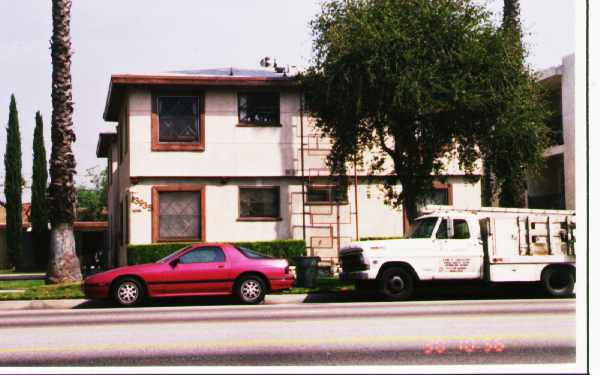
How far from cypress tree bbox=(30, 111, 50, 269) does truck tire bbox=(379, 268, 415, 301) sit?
106ft

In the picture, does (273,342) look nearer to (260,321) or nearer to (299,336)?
(299,336)

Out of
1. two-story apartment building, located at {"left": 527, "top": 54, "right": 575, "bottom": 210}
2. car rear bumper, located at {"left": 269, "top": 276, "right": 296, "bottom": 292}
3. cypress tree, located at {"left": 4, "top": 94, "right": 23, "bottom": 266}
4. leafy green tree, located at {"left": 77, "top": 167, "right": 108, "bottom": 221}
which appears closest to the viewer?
car rear bumper, located at {"left": 269, "top": 276, "right": 296, "bottom": 292}

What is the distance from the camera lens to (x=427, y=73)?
20.8 metres

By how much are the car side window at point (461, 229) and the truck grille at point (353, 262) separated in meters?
2.21

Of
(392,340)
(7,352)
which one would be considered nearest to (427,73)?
(392,340)

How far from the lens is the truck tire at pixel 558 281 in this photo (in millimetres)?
18406

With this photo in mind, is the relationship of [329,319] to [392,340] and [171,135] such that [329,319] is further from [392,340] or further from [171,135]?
[171,135]

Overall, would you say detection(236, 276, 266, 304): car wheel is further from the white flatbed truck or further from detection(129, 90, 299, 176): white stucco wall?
detection(129, 90, 299, 176): white stucco wall

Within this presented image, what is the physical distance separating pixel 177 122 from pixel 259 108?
262cm

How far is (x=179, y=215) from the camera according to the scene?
25844 mm

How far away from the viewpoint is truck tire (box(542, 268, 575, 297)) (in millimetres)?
18406

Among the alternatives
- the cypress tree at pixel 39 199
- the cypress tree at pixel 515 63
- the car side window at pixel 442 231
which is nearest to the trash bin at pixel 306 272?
the car side window at pixel 442 231

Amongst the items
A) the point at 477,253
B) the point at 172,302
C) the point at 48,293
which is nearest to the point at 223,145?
the point at 48,293
